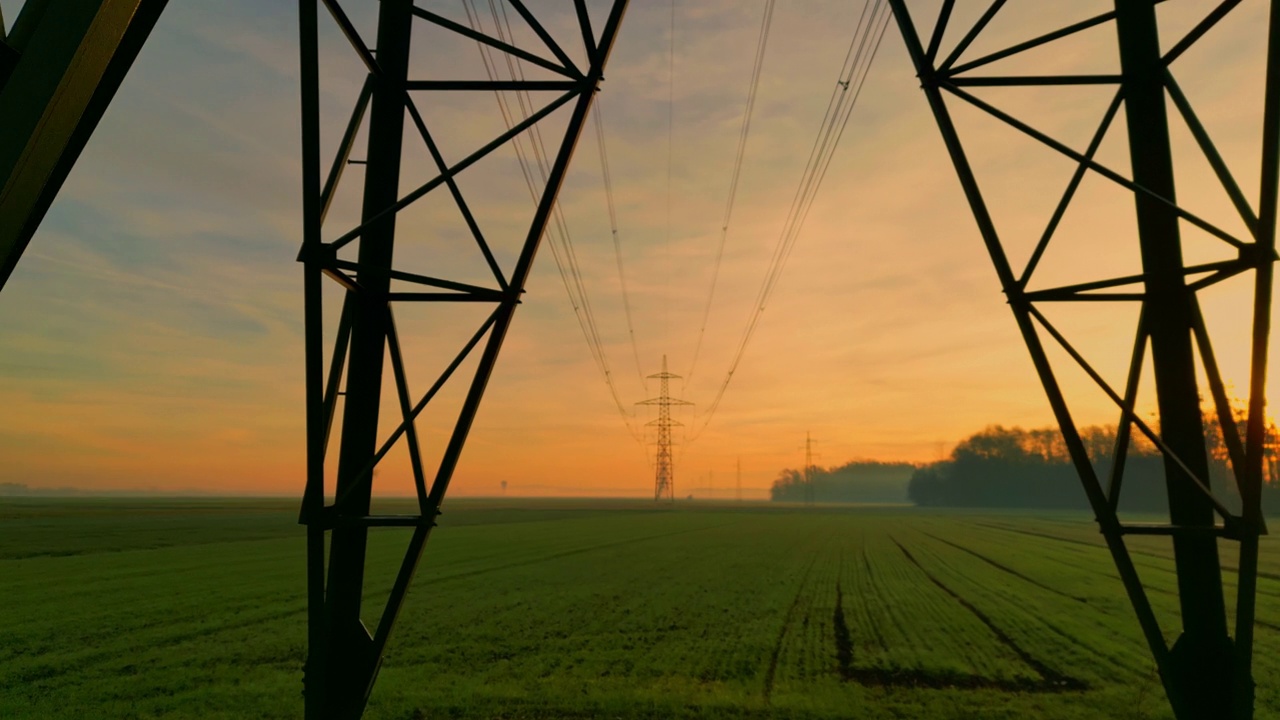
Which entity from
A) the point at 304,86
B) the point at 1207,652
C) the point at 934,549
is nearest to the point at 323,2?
the point at 304,86

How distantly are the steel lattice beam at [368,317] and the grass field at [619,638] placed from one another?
5235mm

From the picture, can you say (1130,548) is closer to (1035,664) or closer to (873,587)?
(873,587)

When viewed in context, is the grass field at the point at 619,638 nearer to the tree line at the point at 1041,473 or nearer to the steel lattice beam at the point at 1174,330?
the steel lattice beam at the point at 1174,330

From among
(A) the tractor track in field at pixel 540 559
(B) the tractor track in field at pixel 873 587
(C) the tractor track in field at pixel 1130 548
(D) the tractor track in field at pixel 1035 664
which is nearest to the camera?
(D) the tractor track in field at pixel 1035 664

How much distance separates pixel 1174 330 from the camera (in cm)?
873

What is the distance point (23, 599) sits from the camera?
77.4ft

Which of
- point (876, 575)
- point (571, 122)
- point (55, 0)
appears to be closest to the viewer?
point (55, 0)

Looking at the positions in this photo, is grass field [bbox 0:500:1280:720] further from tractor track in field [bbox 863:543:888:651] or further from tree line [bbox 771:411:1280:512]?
tree line [bbox 771:411:1280:512]

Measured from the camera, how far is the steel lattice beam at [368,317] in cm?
795

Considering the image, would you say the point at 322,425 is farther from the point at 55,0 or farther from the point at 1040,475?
the point at 1040,475

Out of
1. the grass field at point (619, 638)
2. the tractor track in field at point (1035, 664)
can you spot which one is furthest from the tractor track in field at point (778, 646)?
the tractor track in field at point (1035, 664)

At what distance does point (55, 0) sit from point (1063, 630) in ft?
75.3

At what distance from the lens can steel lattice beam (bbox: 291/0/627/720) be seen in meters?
7.95

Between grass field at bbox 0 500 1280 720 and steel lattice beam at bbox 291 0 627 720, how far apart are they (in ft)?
17.2
